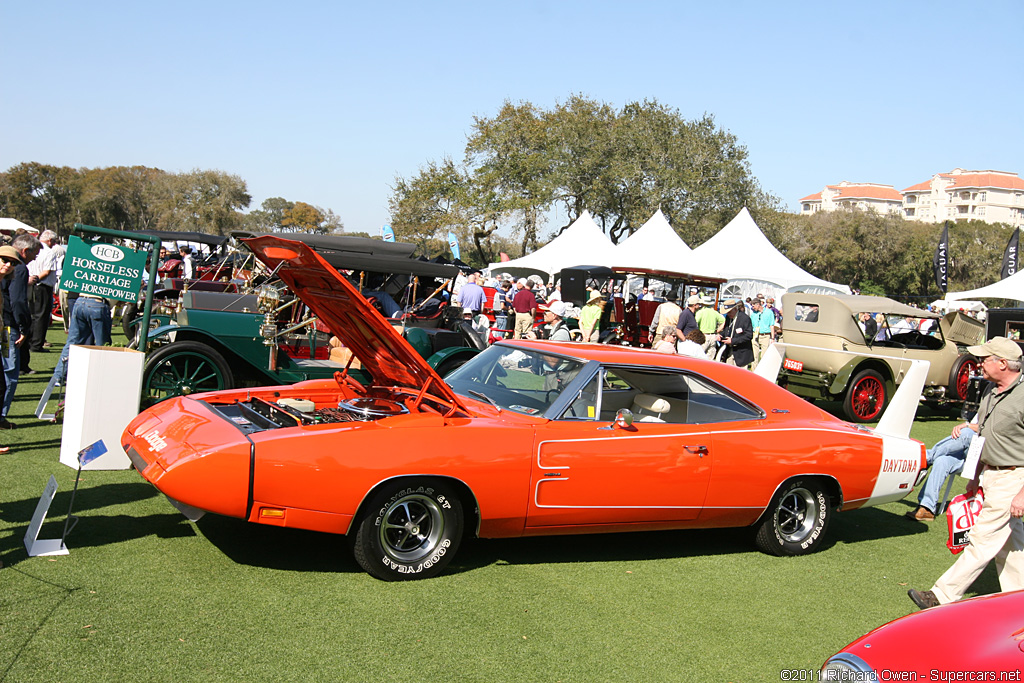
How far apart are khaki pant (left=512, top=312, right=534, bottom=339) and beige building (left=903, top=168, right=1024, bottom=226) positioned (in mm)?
167189

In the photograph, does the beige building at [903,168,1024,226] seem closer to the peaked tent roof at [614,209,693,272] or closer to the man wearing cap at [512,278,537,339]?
the peaked tent roof at [614,209,693,272]

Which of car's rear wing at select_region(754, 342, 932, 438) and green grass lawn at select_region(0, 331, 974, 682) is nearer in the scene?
green grass lawn at select_region(0, 331, 974, 682)

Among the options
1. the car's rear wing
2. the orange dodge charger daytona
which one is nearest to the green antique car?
the orange dodge charger daytona

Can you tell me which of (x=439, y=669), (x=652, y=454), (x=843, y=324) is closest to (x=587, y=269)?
(x=843, y=324)

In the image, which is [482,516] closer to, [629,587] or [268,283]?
[629,587]

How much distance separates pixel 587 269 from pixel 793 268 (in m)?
7.03

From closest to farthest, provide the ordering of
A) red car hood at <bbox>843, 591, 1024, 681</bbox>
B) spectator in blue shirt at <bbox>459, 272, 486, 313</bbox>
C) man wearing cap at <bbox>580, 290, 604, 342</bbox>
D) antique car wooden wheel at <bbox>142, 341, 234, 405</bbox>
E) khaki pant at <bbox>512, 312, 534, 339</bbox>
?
red car hood at <bbox>843, 591, 1024, 681</bbox> → antique car wooden wheel at <bbox>142, 341, 234, 405</bbox> → man wearing cap at <bbox>580, 290, 604, 342</bbox> → spectator in blue shirt at <bbox>459, 272, 486, 313</bbox> → khaki pant at <bbox>512, 312, 534, 339</bbox>

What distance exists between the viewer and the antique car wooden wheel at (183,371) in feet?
27.0

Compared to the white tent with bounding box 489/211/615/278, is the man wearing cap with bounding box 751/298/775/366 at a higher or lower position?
lower

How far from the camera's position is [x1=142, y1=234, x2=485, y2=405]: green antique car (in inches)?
335

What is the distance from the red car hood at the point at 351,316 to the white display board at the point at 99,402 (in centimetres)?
135

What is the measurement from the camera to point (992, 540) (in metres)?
4.34

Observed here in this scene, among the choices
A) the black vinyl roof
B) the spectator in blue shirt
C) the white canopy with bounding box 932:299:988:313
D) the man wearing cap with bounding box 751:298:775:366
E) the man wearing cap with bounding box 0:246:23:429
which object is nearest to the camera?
the man wearing cap with bounding box 0:246:23:429

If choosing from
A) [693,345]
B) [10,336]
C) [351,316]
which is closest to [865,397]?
[693,345]
